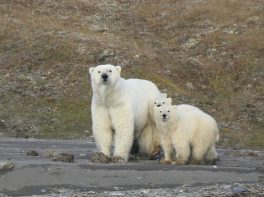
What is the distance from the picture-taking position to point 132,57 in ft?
115

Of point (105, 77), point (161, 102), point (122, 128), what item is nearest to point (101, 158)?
point (122, 128)

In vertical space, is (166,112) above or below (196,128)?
above

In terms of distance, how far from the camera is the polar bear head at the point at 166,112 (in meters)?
13.9

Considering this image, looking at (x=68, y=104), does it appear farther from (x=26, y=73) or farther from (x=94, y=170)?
(x=94, y=170)

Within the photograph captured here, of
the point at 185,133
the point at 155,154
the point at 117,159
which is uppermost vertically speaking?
the point at 185,133

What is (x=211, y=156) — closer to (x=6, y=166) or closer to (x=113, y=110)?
(x=113, y=110)

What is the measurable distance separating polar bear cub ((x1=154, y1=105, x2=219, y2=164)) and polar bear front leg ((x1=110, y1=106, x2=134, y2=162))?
633 millimetres

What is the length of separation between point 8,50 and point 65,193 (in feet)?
91.1

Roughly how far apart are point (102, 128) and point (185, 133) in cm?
178

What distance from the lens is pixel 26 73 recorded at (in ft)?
112

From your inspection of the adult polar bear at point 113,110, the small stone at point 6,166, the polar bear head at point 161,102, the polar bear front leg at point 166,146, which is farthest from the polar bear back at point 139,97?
the small stone at point 6,166

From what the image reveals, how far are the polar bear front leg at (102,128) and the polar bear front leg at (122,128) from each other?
16 cm

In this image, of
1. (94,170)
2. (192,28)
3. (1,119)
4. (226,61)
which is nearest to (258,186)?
(94,170)

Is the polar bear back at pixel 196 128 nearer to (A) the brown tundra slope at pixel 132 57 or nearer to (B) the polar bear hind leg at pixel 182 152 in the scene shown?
(B) the polar bear hind leg at pixel 182 152
